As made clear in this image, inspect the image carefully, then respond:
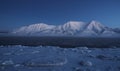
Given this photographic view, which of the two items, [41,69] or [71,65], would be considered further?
[71,65]

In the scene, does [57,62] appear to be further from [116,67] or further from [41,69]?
[116,67]

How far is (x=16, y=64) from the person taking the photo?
10180mm

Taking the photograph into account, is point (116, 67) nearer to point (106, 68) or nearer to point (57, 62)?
point (106, 68)

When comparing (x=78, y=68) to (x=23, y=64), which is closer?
(x=78, y=68)

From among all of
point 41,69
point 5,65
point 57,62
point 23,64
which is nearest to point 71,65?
point 57,62

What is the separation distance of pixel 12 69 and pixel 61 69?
2.47m

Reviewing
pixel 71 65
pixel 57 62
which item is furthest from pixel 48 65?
pixel 71 65

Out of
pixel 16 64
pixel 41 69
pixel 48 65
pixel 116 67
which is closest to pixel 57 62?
pixel 48 65

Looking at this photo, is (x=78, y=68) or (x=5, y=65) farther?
(x=5, y=65)

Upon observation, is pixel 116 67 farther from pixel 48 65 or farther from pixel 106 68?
pixel 48 65

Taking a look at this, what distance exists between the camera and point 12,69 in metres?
9.27

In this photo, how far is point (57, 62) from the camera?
33.3 ft

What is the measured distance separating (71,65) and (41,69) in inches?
72.2

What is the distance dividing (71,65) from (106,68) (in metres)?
1.87
